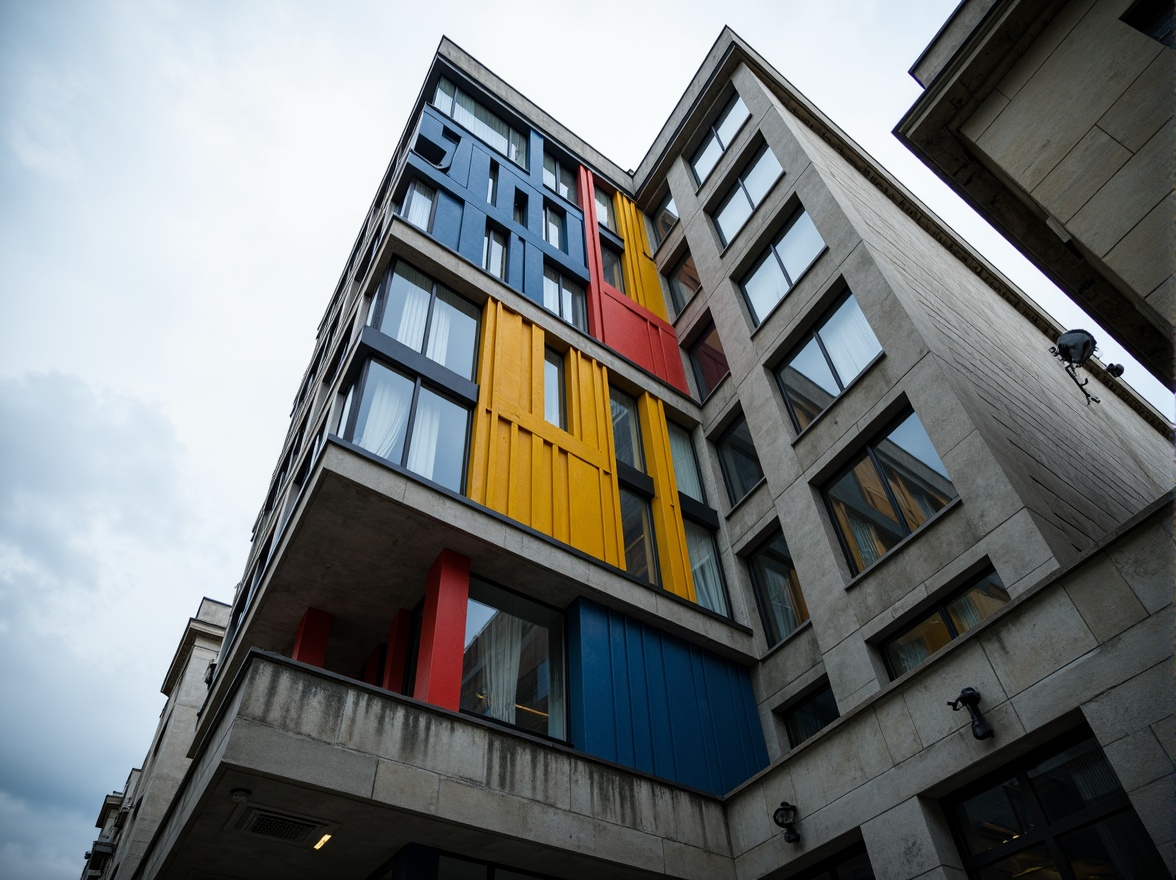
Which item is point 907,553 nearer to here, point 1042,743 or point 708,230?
point 1042,743

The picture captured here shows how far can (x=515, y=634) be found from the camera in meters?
14.8

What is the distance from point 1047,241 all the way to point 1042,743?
7963 mm

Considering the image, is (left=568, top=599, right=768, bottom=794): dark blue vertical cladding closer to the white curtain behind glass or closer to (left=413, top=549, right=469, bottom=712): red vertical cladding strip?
the white curtain behind glass

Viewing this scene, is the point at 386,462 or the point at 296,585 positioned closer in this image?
the point at 386,462

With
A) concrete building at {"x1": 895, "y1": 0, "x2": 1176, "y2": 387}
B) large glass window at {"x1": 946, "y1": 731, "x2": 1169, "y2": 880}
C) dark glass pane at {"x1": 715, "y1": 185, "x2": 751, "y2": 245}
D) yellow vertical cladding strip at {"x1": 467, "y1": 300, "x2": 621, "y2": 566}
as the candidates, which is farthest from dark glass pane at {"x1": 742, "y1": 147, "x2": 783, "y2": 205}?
large glass window at {"x1": 946, "y1": 731, "x2": 1169, "y2": 880}

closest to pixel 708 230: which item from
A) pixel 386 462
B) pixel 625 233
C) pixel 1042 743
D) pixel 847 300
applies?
pixel 625 233

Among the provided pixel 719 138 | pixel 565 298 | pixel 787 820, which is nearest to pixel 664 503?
pixel 565 298

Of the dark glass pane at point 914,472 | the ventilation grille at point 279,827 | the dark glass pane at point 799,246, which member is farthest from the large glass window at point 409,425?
the dark glass pane at point 799,246

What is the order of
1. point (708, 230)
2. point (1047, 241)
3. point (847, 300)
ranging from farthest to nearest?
1. point (708, 230)
2. point (847, 300)
3. point (1047, 241)

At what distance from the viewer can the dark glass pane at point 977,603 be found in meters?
12.6

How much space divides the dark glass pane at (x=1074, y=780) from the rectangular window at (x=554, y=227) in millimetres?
20856

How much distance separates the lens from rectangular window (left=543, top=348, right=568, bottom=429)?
19.4m

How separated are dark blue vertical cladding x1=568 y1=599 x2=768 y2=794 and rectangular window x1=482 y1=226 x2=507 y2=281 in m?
11.8

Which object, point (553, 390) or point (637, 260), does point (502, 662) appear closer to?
point (553, 390)
